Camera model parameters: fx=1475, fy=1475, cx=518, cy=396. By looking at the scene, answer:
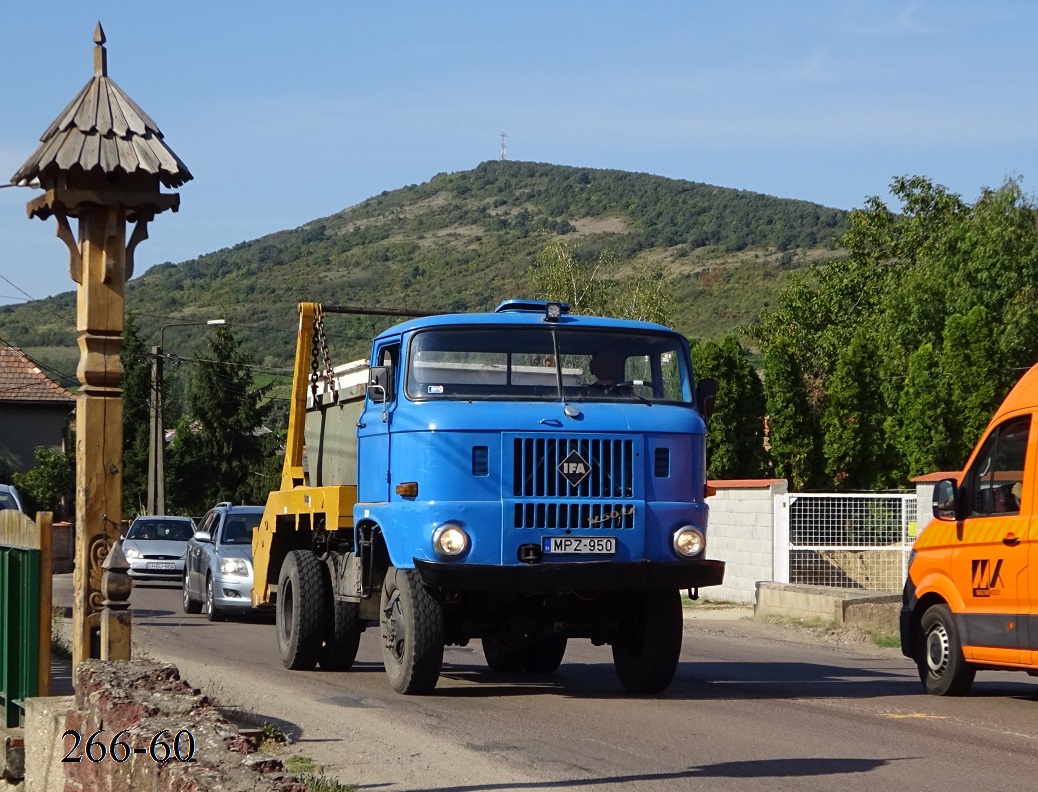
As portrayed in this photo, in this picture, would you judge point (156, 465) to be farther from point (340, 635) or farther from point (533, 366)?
point (533, 366)

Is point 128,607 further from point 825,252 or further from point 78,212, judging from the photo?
point 825,252

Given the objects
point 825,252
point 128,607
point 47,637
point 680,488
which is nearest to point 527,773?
point 128,607

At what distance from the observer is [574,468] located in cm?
1127

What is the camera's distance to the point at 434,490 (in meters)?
11.2

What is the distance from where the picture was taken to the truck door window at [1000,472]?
37.1ft

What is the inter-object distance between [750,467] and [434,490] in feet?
87.1

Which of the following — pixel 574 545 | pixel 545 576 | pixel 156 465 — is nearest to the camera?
pixel 545 576

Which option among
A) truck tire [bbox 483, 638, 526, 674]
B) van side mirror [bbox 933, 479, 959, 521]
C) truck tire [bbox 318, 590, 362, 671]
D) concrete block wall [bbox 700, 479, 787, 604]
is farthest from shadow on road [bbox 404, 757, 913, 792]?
concrete block wall [bbox 700, 479, 787, 604]

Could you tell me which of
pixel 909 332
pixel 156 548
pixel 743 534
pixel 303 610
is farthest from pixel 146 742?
pixel 909 332

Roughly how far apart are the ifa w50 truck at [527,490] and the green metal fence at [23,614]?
304 cm

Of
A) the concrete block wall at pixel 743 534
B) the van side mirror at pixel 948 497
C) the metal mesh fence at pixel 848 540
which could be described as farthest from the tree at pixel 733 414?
the van side mirror at pixel 948 497

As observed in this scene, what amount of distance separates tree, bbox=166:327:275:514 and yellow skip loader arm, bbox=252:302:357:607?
49325 mm

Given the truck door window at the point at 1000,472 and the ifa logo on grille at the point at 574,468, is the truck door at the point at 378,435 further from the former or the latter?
the truck door window at the point at 1000,472

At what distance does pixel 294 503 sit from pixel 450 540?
3.70 m
